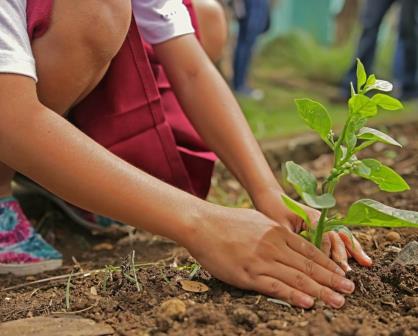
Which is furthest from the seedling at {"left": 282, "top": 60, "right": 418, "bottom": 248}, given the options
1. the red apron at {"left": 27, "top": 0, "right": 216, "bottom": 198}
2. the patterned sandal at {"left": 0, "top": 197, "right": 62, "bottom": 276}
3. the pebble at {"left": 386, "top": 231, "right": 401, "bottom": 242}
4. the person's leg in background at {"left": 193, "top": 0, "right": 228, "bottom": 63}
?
the person's leg in background at {"left": 193, "top": 0, "right": 228, "bottom": 63}

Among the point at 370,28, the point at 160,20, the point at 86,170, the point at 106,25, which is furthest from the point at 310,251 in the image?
the point at 370,28

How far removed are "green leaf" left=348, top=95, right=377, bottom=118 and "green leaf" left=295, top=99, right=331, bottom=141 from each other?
0.17 ft

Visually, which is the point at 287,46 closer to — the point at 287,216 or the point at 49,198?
the point at 49,198

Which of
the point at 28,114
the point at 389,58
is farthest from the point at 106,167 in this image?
the point at 389,58

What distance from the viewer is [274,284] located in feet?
4.59

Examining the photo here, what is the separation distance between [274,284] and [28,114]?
0.55 m

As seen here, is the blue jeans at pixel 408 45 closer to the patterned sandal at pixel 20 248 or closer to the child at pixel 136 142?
the child at pixel 136 142

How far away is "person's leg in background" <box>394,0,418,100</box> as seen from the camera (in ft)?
16.0

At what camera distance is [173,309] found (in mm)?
1368

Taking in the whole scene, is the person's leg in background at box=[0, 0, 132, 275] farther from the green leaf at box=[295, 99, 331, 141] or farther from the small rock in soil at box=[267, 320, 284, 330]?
the small rock in soil at box=[267, 320, 284, 330]

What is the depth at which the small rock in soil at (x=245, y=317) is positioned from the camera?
1.34 metres

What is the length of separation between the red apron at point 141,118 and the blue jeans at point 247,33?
2822 millimetres

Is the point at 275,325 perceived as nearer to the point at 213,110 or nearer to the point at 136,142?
the point at 213,110

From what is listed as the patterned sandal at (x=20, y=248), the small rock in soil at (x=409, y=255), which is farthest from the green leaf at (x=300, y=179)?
the patterned sandal at (x=20, y=248)
